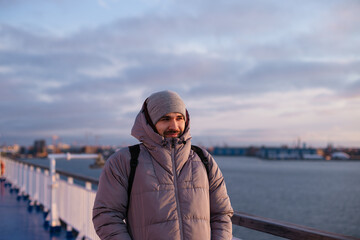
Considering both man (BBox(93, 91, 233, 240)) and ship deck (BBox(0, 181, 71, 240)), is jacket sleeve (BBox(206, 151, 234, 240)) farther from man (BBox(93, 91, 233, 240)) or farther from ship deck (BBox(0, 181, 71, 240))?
ship deck (BBox(0, 181, 71, 240))

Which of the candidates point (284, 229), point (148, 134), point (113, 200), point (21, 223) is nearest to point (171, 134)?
point (148, 134)

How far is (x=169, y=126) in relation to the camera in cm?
175

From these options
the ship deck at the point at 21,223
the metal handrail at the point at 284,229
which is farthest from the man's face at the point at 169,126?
the ship deck at the point at 21,223

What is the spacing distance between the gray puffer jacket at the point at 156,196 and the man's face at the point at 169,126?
5 centimetres

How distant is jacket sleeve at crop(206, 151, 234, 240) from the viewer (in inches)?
70.1

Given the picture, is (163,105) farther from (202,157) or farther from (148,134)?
(202,157)

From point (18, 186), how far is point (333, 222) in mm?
43687

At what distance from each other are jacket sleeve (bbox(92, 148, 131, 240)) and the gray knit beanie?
24 centimetres

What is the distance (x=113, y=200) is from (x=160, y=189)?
216 millimetres

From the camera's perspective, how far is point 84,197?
429 centimetres

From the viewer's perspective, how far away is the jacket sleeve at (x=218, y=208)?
1.78 meters

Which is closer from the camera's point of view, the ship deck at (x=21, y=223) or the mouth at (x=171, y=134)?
the mouth at (x=171, y=134)

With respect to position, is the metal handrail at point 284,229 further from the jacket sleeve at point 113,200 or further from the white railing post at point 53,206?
the white railing post at point 53,206

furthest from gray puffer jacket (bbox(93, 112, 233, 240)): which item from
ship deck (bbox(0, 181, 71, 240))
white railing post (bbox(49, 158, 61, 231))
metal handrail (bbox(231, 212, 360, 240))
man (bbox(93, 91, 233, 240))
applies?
white railing post (bbox(49, 158, 61, 231))
